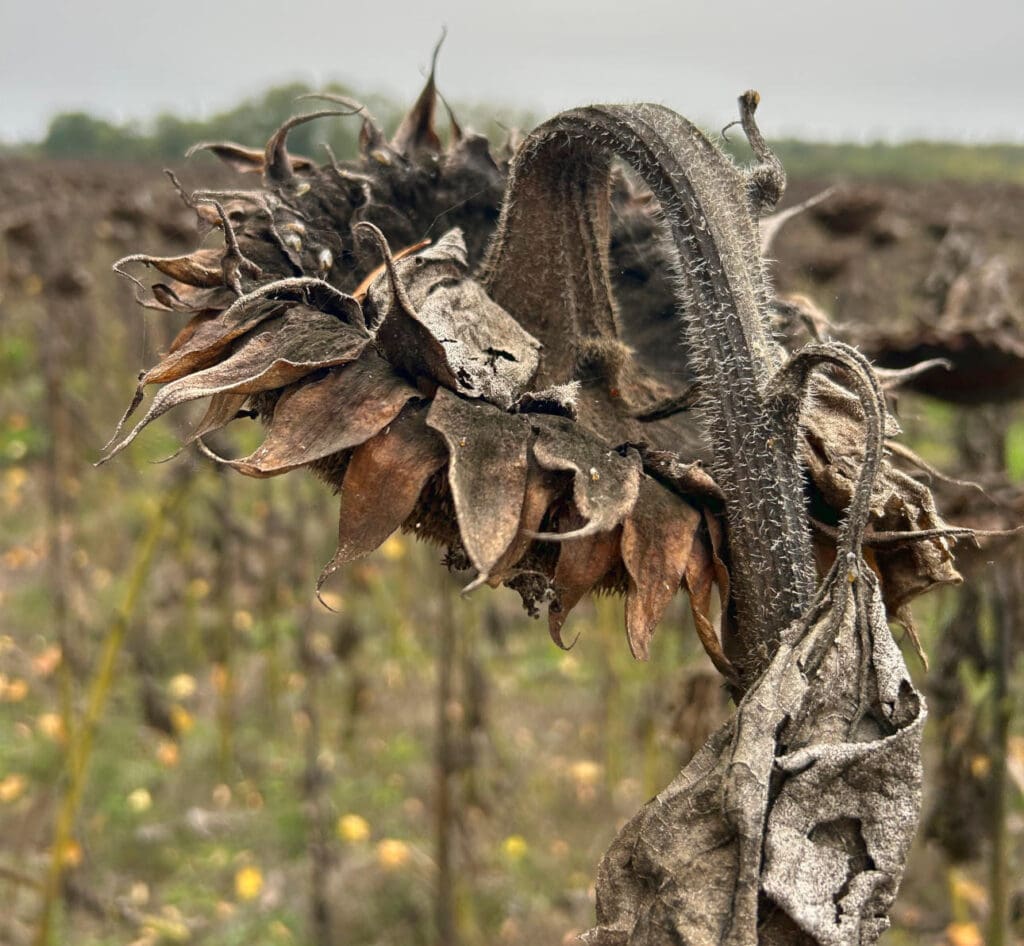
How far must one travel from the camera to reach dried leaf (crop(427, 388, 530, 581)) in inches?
30.0

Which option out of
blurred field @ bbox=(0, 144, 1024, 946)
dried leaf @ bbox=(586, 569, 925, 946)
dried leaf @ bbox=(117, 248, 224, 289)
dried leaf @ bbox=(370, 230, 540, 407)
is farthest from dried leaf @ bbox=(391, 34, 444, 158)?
blurred field @ bbox=(0, 144, 1024, 946)

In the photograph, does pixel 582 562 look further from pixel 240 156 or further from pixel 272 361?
pixel 240 156

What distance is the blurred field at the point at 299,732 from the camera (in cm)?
309

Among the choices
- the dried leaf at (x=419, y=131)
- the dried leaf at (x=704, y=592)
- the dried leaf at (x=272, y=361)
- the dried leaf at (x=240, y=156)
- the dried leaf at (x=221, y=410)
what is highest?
the dried leaf at (x=419, y=131)

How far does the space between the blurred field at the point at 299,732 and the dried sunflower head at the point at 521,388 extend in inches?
37.2

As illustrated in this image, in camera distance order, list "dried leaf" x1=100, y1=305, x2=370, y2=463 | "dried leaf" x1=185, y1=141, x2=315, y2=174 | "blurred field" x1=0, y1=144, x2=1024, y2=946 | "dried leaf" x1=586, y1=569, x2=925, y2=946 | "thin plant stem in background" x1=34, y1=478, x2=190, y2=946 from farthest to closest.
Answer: "blurred field" x1=0, y1=144, x2=1024, y2=946
"thin plant stem in background" x1=34, y1=478, x2=190, y2=946
"dried leaf" x1=185, y1=141, x2=315, y2=174
"dried leaf" x1=100, y1=305, x2=370, y2=463
"dried leaf" x1=586, y1=569, x2=925, y2=946

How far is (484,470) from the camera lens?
2.62 ft

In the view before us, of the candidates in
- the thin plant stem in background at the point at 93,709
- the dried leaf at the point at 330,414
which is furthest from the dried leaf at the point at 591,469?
the thin plant stem in background at the point at 93,709

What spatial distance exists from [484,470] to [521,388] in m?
0.12

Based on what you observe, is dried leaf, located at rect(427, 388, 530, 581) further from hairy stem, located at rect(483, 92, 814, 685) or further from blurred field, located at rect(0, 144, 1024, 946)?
blurred field, located at rect(0, 144, 1024, 946)

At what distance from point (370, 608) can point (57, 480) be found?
2831 millimetres

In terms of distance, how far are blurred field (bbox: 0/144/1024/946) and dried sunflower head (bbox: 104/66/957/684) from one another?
0.95m

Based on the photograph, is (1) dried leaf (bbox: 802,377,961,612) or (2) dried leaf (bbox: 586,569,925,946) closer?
(2) dried leaf (bbox: 586,569,925,946)

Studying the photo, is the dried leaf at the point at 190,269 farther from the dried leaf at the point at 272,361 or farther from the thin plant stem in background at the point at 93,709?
the thin plant stem in background at the point at 93,709
